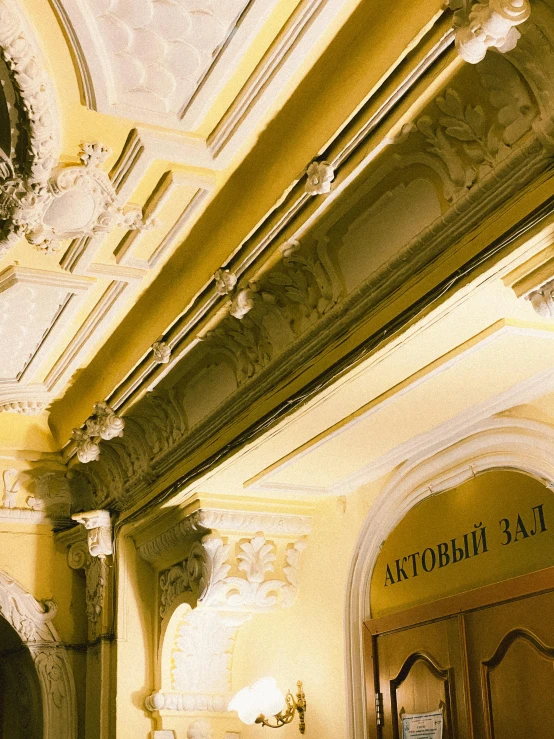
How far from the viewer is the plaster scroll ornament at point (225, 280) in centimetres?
441

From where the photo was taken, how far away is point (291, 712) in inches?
228

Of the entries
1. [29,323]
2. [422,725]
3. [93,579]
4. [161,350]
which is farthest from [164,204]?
[93,579]

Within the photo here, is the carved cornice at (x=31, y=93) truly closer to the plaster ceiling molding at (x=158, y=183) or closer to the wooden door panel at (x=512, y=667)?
the plaster ceiling molding at (x=158, y=183)

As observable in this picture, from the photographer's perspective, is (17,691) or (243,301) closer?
(243,301)

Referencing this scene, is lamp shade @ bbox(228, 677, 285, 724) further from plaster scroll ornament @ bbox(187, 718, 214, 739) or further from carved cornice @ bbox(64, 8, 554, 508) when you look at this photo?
carved cornice @ bbox(64, 8, 554, 508)

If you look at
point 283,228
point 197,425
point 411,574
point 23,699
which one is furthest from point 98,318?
point 23,699

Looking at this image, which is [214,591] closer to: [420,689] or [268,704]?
[268,704]

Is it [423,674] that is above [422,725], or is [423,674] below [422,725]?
above

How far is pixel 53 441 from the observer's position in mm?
7277

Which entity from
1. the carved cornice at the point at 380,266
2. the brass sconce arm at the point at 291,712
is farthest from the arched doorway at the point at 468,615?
the carved cornice at the point at 380,266

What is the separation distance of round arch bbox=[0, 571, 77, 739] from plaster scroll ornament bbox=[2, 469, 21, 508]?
1.77 feet

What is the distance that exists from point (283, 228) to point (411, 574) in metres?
2.15

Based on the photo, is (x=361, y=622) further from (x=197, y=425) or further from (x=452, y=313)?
(x=452, y=313)

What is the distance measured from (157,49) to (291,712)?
13.6 feet
